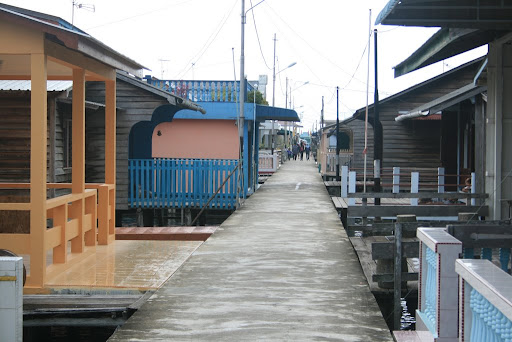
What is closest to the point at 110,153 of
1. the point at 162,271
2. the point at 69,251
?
the point at 69,251

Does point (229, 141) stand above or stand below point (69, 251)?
above

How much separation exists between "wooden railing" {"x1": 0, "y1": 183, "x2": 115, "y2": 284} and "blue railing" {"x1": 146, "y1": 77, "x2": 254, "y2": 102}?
11.4 m

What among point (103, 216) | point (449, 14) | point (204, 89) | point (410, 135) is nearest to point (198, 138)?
point (204, 89)

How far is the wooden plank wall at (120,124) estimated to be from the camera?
18.1 meters

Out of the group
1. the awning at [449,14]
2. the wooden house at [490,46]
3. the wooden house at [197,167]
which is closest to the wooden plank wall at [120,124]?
the wooden house at [197,167]

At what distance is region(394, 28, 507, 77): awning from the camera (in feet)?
33.9

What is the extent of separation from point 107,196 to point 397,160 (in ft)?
57.6

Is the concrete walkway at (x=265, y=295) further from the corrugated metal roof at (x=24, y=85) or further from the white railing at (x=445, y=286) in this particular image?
the corrugated metal roof at (x=24, y=85)

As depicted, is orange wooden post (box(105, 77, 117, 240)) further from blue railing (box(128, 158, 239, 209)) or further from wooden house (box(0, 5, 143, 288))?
blue railing (box(128, 158, 239, 209))

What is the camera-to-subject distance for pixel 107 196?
11344mm

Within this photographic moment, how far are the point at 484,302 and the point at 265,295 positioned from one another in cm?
376

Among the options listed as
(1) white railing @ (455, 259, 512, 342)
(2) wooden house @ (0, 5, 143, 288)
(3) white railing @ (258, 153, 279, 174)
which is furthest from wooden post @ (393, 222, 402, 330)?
(3) white railing @ (258, 153, 279, 174)

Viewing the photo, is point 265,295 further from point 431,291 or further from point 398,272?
point 398,272

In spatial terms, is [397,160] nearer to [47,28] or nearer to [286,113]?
[286,113]
